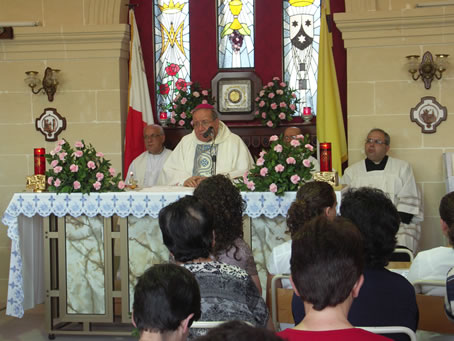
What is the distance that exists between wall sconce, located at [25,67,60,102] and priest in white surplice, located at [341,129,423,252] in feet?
12.2

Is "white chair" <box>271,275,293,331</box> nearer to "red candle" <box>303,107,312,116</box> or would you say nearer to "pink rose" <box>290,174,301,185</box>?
"pink rose" <box>290,174,301,185</box>

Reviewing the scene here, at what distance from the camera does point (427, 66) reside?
743 cm

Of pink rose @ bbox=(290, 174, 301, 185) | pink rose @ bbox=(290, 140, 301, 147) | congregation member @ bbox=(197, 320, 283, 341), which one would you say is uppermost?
pink rose @ bbox=(290, 140, 301, 147)

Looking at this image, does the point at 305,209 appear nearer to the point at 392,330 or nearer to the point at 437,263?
the point at 437,263

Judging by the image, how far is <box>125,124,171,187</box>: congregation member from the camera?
838 centimetres

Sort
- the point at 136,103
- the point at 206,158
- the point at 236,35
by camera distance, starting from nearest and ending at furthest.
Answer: the point at 206,158, the point at 136,103, the point at 236,35

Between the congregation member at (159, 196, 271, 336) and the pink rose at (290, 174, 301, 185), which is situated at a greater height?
the pink rose at (290, 174, 301, 185)

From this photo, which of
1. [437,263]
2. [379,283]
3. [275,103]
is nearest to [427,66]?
[275,103]

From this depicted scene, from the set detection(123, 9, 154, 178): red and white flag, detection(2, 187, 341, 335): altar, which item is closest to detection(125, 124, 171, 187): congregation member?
detection(123, 9, 154, 178): red and white flag

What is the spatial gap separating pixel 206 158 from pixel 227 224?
12.2 feet

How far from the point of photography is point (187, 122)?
851 cm

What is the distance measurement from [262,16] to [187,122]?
178 cm

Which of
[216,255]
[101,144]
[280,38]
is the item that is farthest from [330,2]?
[216,255]

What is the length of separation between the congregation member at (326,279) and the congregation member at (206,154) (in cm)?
470
